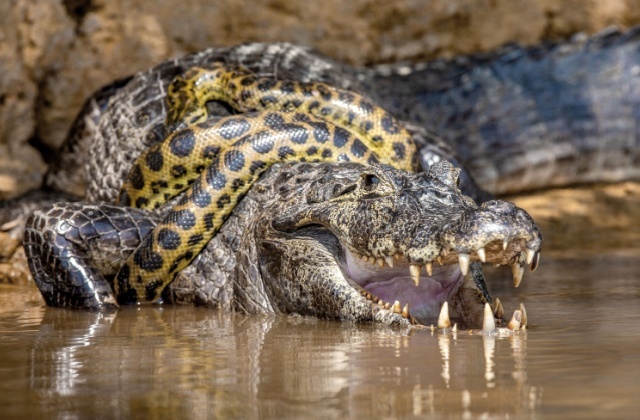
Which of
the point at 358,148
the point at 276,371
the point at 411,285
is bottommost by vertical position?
the point at 276,371

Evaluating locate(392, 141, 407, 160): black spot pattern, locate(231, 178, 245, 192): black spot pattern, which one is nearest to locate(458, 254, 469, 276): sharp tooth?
locate(231, 178, 245, 192): black spot pattern

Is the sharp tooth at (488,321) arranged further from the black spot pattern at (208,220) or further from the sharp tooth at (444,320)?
the black spot pattern at (208,220)

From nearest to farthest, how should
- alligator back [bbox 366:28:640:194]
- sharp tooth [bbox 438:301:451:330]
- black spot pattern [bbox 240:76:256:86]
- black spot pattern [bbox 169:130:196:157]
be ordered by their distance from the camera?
sharp tooth [bbox 438:301:451:330]
black spot pattern [bbox 169:130:196:157]
black spot pattern [bbox 240:76:256:86]
alligator back [bbox 366:28:640:194]

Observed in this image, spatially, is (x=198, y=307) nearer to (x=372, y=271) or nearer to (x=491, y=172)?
(x=372, y=271)

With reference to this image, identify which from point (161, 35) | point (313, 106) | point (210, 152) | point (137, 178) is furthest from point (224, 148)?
point (161, 35)

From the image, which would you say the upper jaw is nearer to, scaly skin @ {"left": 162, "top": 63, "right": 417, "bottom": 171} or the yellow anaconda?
the yellow anaconda

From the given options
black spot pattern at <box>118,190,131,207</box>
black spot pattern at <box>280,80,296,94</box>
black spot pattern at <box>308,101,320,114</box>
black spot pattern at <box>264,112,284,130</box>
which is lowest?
black spot pattern at <box>118,190,131,207</box>

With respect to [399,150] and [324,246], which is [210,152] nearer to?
[399,150]
